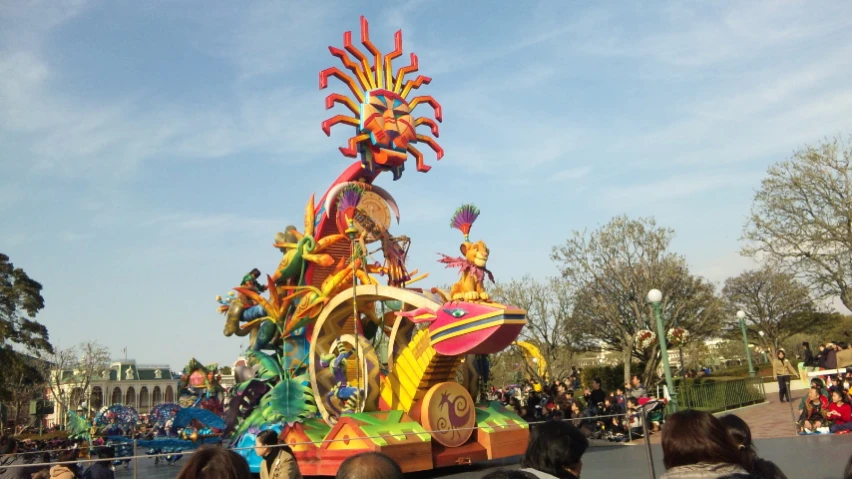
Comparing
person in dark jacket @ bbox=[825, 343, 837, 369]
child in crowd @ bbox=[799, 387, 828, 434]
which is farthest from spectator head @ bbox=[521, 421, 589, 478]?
person in dark jacket @ bbox=[825, 343, 837, 369]

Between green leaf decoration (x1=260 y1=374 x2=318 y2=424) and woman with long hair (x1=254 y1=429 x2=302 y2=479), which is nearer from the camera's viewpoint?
woman with long hair (x1=254 y1=429 x2=302 y2=479)

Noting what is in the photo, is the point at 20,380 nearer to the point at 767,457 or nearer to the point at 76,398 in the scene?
the point at 76,398

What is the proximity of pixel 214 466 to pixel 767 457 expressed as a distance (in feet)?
33.6

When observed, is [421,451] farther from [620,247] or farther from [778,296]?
[778,296]

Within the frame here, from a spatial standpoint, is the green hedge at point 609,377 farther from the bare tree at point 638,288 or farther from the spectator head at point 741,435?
the spectator head at point 741,435

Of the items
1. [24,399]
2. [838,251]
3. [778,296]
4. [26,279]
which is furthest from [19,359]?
[778,296]

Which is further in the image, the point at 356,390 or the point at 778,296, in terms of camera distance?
the point at 778,296

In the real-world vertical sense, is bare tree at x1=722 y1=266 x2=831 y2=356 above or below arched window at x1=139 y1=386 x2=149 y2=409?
above

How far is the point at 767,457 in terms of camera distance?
10.3 metres

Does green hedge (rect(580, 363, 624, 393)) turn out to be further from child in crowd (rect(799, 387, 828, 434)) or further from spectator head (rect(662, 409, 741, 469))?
spectator head (rect(662, 409, 741, 469))

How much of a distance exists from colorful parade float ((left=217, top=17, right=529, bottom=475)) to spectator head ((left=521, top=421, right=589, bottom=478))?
6.59 m

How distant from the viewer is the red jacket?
12.8m

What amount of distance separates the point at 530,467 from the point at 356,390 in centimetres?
987

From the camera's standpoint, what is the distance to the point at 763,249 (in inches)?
995
